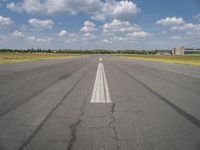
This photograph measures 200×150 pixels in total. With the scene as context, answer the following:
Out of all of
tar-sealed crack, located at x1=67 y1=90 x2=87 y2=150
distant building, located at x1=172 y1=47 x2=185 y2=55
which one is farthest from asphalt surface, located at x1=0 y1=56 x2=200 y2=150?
distant building, located at x1=172 y1=47 x2=185 y2=55

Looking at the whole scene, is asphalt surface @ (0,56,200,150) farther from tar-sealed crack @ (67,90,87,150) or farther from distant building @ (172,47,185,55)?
distant building @ (172,47,185,55)

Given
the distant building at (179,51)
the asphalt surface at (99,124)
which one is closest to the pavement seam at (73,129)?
the asphalt surface at (99,124)

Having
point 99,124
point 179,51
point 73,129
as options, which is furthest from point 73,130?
point 179,51

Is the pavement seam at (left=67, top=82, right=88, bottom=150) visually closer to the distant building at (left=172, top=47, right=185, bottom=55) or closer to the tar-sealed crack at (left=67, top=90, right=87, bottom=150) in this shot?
the tar-sealed crack at (left=67, top=90, right=87, bottom=150)

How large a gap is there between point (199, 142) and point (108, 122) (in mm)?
1809

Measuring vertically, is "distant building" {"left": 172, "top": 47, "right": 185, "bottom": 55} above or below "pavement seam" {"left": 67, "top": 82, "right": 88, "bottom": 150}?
above

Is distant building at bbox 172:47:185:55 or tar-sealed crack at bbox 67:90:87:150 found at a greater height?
distant building at bbox 172:47:185:55

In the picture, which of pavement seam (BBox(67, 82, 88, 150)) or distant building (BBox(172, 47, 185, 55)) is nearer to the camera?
pavement seam (BBox(67, 82, 88, 150))

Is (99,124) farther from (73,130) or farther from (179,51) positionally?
(179,51)

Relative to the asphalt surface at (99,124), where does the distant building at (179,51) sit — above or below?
above

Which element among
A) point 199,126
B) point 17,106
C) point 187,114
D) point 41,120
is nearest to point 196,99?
point 187,114

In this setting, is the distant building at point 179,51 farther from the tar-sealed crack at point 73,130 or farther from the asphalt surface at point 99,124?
the tar-sealed crack at point 73,130

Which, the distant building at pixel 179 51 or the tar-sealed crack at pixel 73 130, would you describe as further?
the distant building at pixel 179 51

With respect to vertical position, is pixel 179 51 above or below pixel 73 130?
above
